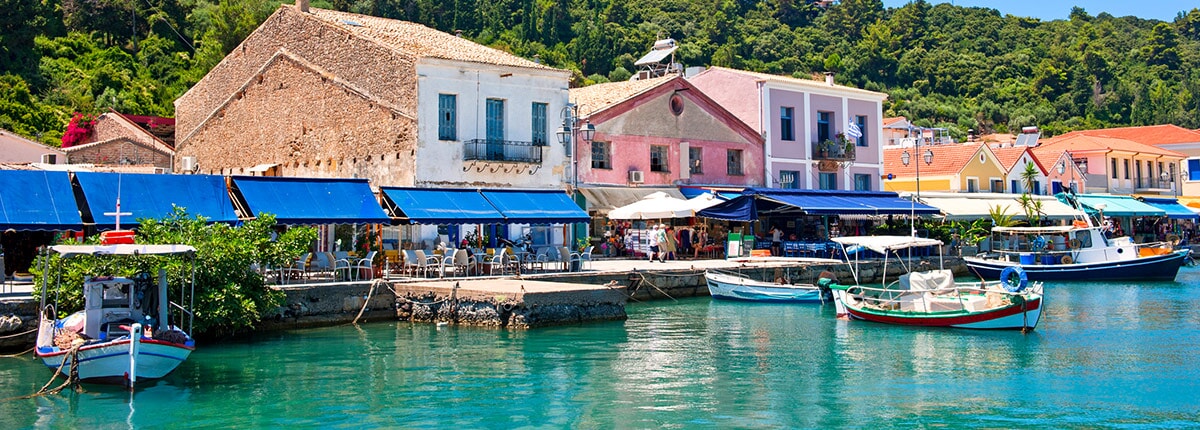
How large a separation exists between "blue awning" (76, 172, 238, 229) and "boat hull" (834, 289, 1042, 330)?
1562 cm

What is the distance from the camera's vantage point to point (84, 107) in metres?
49.2

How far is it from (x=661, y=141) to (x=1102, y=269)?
17.1m

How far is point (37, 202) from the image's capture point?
2061cm

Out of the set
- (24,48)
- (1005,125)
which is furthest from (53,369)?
(1005,125)

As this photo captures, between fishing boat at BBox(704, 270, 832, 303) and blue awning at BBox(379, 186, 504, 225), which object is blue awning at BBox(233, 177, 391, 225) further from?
fishing boat at BBox(704, 270, 832, 303)

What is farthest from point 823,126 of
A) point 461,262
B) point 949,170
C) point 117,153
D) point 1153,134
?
point 1153,134

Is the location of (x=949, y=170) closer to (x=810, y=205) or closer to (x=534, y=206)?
(x=810, y=205)

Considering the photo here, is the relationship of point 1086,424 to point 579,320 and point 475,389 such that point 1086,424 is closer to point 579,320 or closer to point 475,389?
point 475,389

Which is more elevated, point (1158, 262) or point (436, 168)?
point (436, 168)

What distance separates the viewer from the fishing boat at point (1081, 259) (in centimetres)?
3672

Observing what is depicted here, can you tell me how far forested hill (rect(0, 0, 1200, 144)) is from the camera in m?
54.0

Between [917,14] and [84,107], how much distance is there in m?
100

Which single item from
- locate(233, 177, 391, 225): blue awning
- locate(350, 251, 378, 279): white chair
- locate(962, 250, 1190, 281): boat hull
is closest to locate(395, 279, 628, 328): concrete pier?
locate(350, 251, 378, 279): white chair

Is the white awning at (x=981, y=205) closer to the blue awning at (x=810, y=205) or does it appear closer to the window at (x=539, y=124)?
the blue awning at (x=810, y=205)
